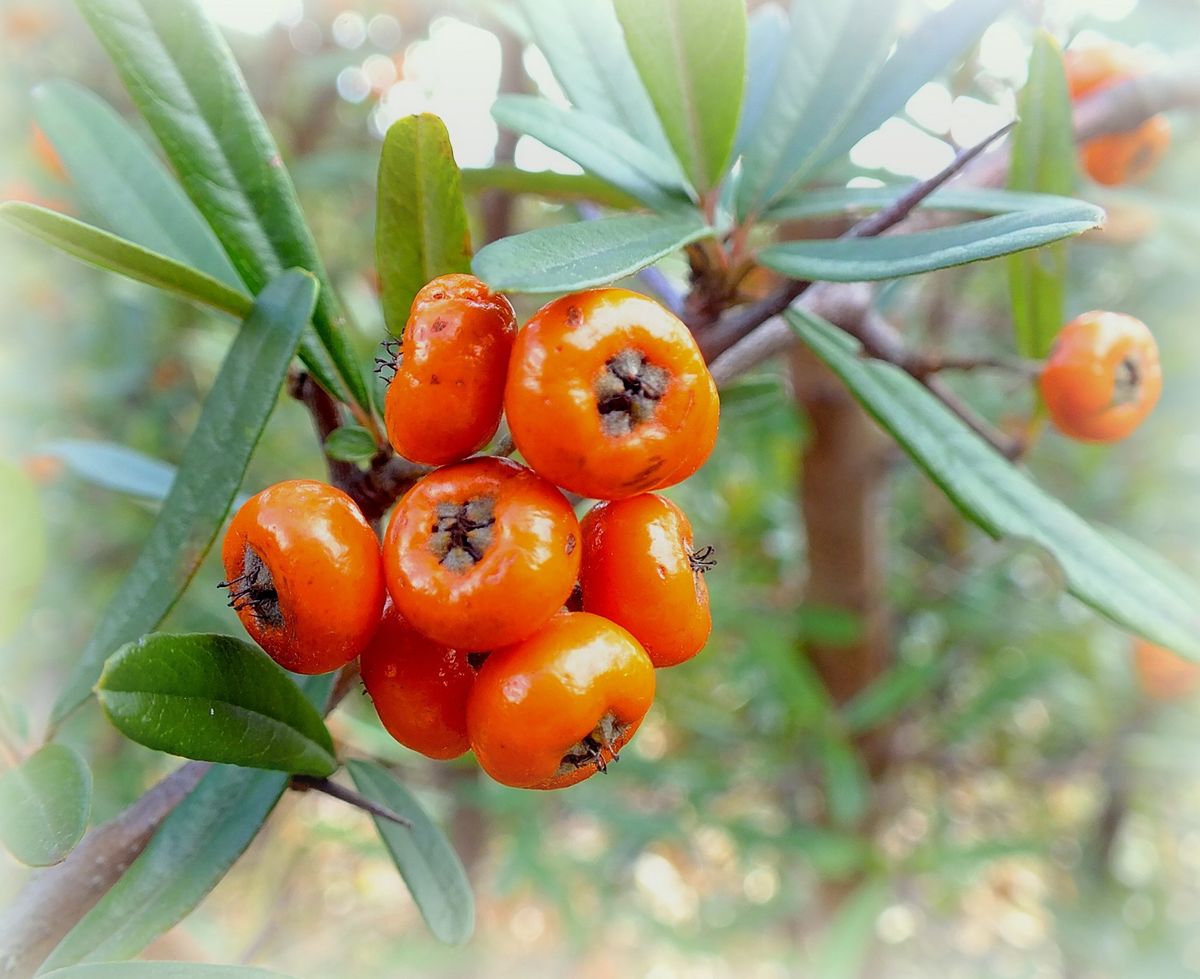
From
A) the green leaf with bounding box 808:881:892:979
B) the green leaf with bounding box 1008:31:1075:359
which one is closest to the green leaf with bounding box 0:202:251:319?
the green leaf with bounding box 1008:31:1075:359

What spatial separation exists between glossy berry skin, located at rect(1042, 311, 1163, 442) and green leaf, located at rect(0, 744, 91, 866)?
0.85 meters

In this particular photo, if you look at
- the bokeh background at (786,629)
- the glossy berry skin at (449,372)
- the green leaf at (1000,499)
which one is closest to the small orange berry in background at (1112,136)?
the bokeh background at (786,629)

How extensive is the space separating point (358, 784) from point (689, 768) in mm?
1536

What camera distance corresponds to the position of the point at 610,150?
682mm

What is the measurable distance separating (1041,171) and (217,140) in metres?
0.74

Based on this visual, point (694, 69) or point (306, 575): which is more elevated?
point (694, 69)

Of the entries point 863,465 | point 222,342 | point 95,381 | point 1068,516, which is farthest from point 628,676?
point 222,342

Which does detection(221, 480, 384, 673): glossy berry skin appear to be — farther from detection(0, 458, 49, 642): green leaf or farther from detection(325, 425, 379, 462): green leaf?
detection(0, 458, 49, 642): green leaf

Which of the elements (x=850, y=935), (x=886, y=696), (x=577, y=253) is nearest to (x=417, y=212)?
(x=577, y=253)

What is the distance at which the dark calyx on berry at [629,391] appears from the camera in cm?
48

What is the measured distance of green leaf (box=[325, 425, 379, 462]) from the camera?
606 mm

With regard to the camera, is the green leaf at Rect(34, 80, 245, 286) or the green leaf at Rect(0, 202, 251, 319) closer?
the green leaf at Rect(0, 202, 251, 319)

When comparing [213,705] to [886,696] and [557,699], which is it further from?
[886,696]

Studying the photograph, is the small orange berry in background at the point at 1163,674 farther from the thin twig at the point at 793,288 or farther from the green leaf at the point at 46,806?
the green leaf at the point at 46,806
